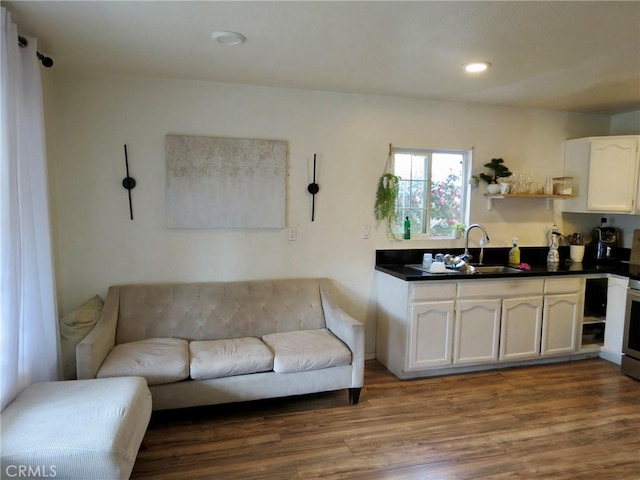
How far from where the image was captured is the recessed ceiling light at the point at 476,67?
285cm

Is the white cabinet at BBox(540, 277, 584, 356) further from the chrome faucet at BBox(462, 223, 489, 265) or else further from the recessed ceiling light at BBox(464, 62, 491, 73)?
the recessed ceiling light at BBox(464, 62, 491, 73)

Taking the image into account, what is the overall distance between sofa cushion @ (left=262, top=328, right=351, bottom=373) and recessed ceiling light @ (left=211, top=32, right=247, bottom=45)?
1.96 m

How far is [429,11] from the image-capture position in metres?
2.07

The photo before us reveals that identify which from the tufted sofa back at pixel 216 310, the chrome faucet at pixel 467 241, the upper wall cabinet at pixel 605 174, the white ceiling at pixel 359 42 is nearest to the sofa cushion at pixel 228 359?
the tufted sofa back at pixel 216 310

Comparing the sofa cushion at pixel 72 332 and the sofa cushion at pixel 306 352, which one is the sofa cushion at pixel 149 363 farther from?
the sofa cushion at pixel 306 352

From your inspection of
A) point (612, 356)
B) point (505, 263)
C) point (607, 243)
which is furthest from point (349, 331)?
point (607, 243)

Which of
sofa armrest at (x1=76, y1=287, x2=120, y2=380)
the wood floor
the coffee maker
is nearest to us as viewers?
the wood floor

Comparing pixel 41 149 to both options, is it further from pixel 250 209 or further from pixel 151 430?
pixel 151 430

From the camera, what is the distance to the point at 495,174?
13.3ft

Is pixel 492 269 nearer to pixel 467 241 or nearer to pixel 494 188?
pixel 467 241

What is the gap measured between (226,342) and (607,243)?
387cm

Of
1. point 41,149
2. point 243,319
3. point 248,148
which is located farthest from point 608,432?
point 41,149

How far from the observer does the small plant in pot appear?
3.99 meters

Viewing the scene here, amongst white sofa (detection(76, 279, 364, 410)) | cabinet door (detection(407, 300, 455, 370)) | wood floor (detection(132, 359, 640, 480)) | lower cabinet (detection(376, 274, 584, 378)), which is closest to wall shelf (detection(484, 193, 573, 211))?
lower cabinet (detection(376, 274, 584, 378))
